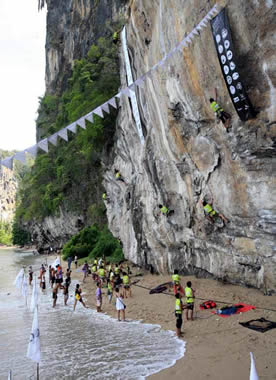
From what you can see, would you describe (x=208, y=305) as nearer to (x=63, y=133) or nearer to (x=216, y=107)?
(x=216, y=107)

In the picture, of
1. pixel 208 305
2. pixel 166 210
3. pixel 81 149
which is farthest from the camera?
pixel 81 149

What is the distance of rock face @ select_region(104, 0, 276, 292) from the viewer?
9211 mm

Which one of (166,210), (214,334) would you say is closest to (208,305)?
(214,334)

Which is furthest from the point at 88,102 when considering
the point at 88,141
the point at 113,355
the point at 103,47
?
the point at 113,355

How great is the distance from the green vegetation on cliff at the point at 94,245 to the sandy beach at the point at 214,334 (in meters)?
11.4

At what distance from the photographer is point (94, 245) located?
28.2 m

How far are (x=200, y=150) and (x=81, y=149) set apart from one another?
2337 centimetres

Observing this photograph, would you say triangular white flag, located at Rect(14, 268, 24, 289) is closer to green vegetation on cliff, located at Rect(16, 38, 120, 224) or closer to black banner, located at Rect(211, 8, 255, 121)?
black banner, located at Rect(211, 8, 255, 121)

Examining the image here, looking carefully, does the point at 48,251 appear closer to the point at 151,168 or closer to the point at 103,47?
the point at 103,47

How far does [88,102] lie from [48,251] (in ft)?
80.0

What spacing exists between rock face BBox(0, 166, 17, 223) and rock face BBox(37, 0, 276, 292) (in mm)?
97619

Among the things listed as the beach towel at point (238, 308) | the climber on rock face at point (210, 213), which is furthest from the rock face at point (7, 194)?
the beach towel at point (238, 308)

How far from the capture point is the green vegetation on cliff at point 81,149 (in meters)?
26.1

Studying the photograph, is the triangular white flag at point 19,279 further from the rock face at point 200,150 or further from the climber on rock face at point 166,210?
the climber on rock face at point 166,210
